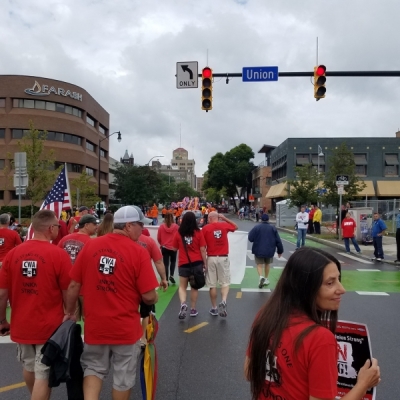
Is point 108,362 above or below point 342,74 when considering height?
below

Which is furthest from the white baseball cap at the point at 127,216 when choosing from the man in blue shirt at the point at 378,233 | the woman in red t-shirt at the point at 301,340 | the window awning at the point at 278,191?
the window awning at the point at 278,191

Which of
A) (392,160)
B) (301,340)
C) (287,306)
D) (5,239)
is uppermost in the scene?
(392,160)

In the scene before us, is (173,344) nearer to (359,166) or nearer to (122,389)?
(122,389)

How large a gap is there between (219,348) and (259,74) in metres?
8.23

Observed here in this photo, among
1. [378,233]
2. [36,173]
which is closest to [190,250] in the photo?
[378,233]

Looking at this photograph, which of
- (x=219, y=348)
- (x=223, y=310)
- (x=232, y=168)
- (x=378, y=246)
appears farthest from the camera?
(x=232, y=168)

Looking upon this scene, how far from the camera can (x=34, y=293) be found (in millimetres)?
3586

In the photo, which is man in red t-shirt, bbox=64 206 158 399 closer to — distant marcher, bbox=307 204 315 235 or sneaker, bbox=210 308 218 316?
sneaker, bbox=210 308 218 316

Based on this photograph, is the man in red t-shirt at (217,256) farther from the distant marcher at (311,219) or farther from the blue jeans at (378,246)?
the distant marcher at (311,219)

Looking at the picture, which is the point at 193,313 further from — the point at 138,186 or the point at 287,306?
the point at 138,186

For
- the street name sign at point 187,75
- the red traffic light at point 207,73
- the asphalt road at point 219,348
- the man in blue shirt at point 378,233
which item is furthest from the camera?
the man in blue shirt at point 378,233

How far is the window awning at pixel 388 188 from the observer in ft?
164

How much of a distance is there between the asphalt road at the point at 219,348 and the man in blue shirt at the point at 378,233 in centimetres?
452

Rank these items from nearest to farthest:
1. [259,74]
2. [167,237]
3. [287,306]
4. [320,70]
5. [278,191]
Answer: [287,306], [167,237], [320,70], [259,74], [278,191]
